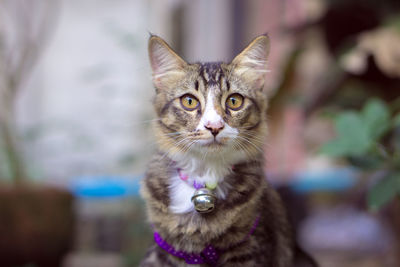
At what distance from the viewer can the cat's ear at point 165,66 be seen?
169 centimetres

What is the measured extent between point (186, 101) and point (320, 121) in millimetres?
2529

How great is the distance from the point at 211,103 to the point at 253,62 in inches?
11.1

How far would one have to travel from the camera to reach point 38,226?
2875mm

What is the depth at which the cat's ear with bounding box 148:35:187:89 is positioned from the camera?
169 cm

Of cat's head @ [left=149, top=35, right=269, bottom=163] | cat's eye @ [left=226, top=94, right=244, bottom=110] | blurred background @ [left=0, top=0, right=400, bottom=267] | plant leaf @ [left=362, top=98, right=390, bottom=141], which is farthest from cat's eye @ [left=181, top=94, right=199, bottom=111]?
plant leaf @ [left=362, top=98, right=390, bottom=141]

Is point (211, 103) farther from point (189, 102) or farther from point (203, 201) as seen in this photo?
point (203, 201)

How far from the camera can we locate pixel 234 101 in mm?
1655

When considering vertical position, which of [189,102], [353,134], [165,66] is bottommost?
[353,134]

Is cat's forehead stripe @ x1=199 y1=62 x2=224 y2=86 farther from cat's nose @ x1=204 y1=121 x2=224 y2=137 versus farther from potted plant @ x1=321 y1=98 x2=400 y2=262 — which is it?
potted plant @ x1=321 y1=98 x2=400 y2=262

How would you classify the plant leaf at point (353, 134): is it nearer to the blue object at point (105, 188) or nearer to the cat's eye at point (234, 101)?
the cat's eye at point (234, 101)

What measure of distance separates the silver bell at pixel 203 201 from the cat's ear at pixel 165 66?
433mm

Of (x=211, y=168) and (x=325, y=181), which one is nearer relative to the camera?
(x=211, y=168)

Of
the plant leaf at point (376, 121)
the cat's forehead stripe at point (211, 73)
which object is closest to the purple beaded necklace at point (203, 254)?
the cat's forehead stripe at point (211, 73)

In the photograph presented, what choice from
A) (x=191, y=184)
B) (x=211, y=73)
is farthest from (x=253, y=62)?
(x=191, y=184)
